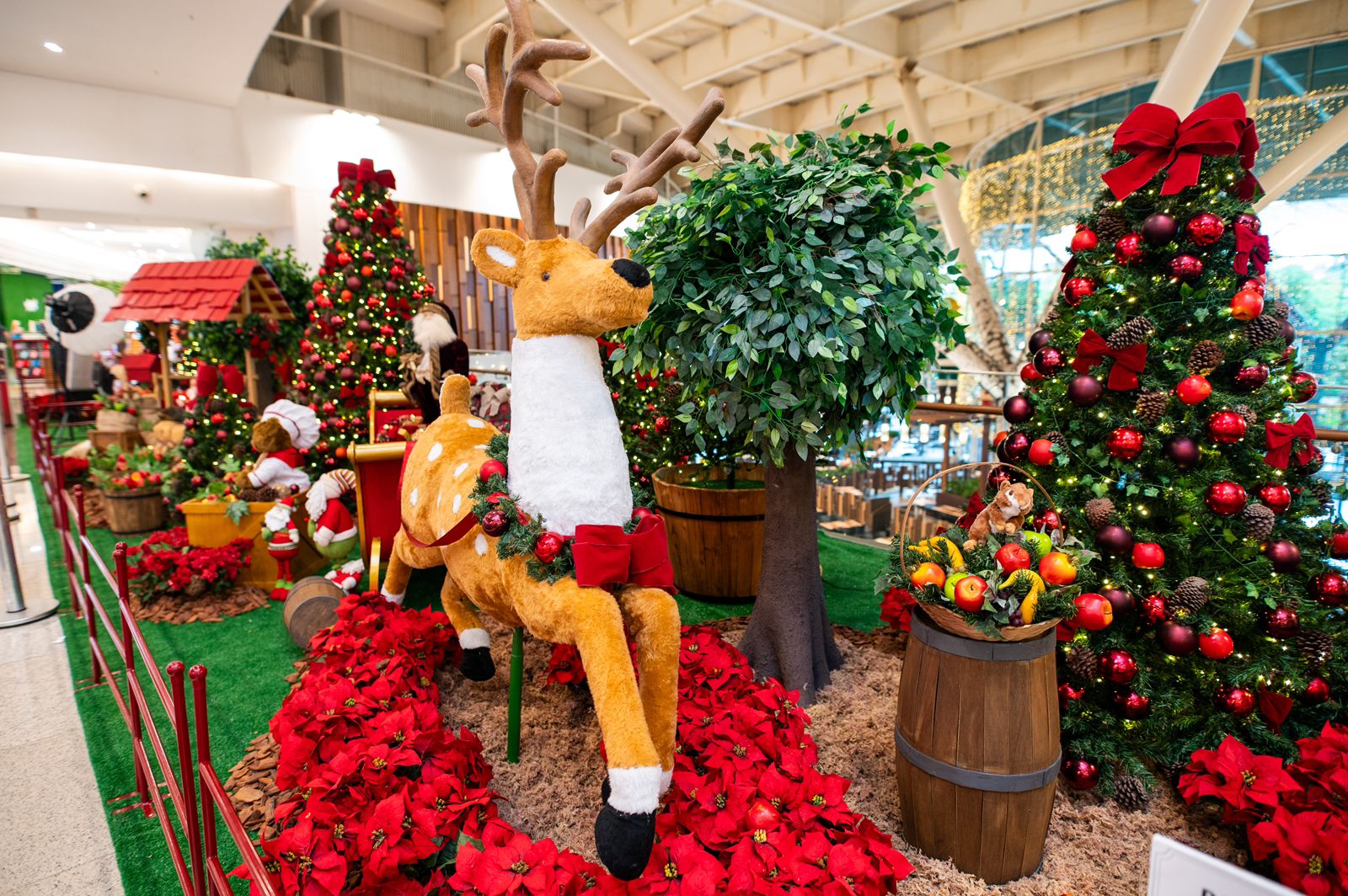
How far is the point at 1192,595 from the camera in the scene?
214 cm

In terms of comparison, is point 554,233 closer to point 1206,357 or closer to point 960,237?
point 1206,357

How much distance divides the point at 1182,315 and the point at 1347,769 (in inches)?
54.1

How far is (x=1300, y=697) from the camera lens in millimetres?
2217

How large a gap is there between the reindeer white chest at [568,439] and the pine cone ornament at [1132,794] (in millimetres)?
1838

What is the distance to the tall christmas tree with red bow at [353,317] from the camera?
16.7 ft

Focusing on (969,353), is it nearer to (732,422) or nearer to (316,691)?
(732,422)

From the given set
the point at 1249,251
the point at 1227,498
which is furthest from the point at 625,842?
the point at 1249,251

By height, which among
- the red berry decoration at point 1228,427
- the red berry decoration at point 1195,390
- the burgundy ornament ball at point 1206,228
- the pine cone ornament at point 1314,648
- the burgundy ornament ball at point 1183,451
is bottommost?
the pine cone ornament at point 1314,648

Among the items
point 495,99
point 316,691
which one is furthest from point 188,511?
point 495,99

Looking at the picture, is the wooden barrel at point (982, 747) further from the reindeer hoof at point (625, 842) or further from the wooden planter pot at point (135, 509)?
the wooden planter pot at point (135, 509)

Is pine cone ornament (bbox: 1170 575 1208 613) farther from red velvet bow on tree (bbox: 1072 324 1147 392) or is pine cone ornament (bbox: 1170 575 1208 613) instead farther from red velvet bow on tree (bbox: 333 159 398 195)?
red velvet bow on tree (bbox: 333 159 398 195)

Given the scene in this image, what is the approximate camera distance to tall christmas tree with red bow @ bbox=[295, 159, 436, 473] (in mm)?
5082

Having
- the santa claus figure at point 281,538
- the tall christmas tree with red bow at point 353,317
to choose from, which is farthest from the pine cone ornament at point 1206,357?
the tall christmas tree with red bow at point 353,317

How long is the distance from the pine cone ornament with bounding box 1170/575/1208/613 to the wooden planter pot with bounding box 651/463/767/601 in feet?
6.11
